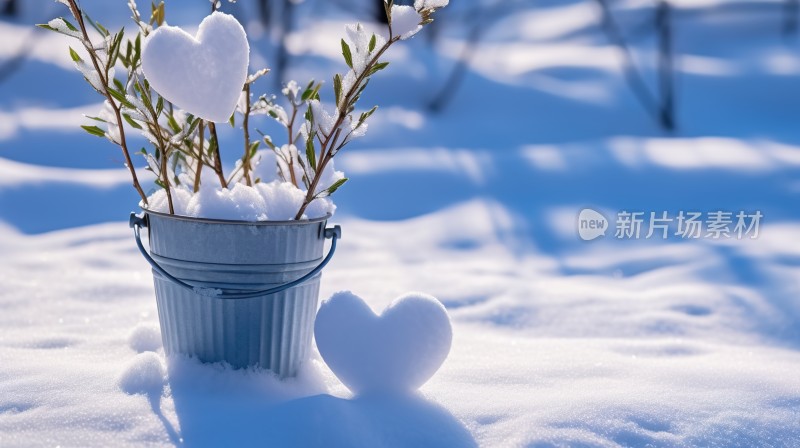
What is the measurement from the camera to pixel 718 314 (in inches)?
101

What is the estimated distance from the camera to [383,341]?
63.3 inches

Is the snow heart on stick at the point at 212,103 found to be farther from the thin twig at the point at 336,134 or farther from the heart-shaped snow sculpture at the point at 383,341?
the heart-shaped snow sculpture at the point at 383,341

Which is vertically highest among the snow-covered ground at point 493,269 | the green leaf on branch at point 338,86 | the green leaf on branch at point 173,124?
the green leaf on branch at point 338,86

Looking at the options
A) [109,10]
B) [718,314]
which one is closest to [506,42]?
[109,10]

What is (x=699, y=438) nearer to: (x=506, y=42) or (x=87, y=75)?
(x=87, y=75)

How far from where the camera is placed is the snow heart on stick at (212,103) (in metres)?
1.46

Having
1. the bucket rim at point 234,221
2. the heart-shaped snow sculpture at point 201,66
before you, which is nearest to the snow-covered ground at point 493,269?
the bucket rim at point 234,221

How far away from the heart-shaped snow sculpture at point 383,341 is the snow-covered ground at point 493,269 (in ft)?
0.20

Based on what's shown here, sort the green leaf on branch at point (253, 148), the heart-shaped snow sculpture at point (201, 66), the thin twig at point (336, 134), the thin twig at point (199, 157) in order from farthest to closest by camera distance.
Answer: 1. the green leaf on branch at point (253, 148)
2. the thin twig at point (199, 157)
3. the thin twig at point (336, 134)
4. the heart-shaped snow sculpture at point (201, 66)

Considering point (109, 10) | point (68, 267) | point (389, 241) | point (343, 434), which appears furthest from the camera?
point (109, 10)

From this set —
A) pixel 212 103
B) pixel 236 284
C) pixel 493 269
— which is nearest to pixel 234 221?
pixel 236 284

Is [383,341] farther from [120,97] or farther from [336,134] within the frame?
[120,97]

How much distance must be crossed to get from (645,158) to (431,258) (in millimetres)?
1926

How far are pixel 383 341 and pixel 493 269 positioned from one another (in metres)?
1.60
